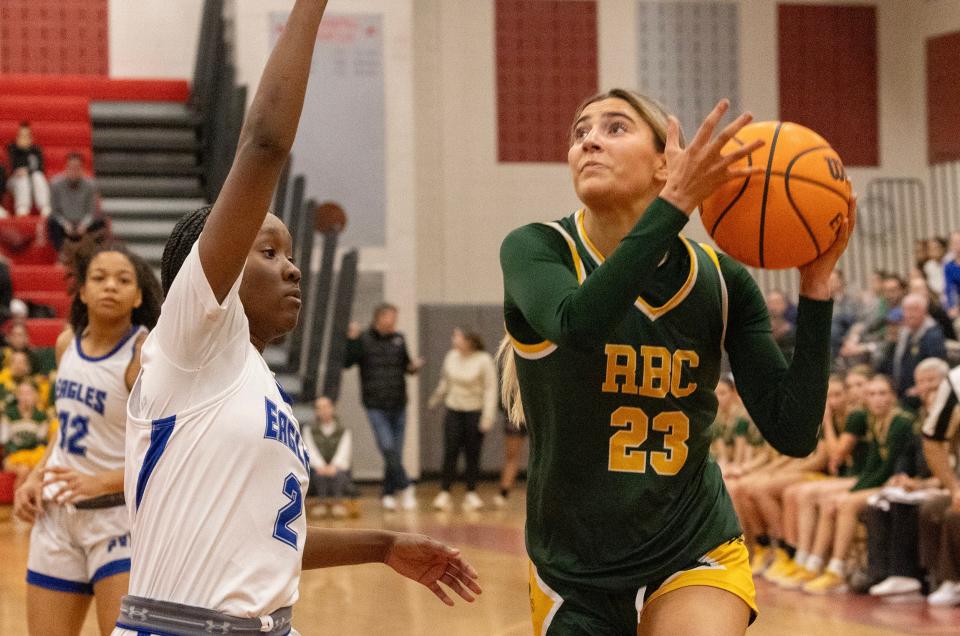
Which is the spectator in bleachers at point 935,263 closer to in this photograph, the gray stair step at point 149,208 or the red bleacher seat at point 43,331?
the gray stair step at point 149,208

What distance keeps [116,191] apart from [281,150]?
1517 centimetres

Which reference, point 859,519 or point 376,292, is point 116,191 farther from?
point 859,519

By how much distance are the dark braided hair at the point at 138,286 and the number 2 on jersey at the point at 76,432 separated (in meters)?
0.32

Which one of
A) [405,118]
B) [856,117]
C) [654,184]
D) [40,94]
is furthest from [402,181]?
[654,184]

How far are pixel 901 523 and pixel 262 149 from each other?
22.1 feet

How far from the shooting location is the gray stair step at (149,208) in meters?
16.3

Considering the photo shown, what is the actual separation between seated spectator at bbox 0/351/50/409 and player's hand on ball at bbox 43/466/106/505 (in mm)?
8976

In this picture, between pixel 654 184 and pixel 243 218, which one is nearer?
pixel 243 218

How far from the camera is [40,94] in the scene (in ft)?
58.4

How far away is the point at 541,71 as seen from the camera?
59.4 ft

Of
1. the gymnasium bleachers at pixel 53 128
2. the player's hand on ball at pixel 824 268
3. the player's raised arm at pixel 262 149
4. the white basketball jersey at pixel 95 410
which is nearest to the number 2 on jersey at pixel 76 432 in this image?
the white basketball jersey at pixel 95 410

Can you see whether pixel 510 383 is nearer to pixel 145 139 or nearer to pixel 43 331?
pixel 43 331

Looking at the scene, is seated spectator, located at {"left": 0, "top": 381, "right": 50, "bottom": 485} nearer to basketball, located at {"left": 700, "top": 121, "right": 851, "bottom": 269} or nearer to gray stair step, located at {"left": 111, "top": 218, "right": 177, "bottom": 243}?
gray stair step, located at {"left": 111, "top": 218, "right": 177, "bottom": 243}

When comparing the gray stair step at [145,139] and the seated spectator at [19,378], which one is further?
the gray stair step at [145,139]
